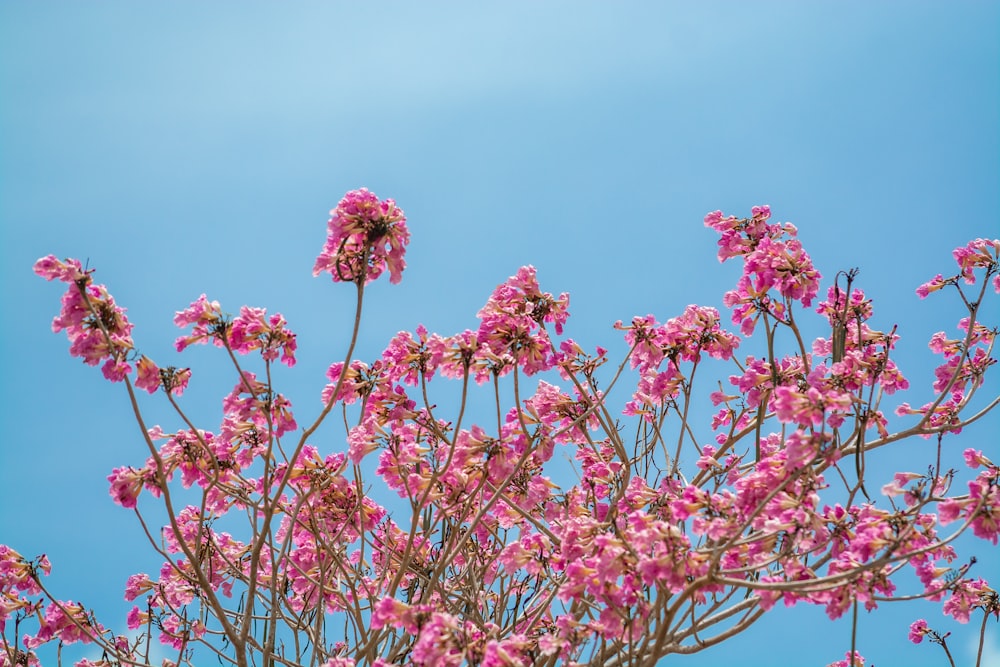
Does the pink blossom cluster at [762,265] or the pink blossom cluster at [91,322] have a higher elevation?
the pink blossom cluster at [762,265]

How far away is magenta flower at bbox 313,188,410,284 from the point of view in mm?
4289

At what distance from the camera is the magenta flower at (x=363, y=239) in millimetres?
4289

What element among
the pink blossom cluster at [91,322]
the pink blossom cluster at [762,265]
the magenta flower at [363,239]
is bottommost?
the pink blossom cluster at [91,322]

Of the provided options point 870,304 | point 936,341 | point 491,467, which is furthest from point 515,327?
point 936,341

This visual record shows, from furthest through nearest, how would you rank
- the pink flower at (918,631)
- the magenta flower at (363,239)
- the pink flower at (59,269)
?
the pink flower at (918,631) → the magenta flower at (363,239) → the pink flower at (59,269)

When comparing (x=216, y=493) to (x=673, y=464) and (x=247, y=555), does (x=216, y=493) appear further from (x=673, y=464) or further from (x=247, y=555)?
(x=673, y=464)

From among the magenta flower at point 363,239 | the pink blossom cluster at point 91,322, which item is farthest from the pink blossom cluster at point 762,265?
the pink blossom cluster at point 91,322

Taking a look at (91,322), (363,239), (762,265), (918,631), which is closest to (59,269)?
(91,322)

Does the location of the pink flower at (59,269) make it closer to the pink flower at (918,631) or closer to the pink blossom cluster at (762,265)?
the pink blossom cluster at (762,265)

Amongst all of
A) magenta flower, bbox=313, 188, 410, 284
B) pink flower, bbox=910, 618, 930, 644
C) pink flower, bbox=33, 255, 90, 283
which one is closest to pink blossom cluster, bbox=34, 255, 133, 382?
pink flower, bbox=33, 255, 90, 283

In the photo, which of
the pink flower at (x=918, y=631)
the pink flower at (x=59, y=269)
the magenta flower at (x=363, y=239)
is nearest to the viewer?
the pink flower at (x=59, y=269)

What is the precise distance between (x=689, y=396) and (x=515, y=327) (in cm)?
141

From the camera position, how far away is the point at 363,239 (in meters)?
4.36

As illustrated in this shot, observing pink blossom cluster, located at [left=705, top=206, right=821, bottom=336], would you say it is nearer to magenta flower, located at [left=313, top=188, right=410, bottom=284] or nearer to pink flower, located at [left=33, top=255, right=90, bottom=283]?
magenta flower, located at [left=313, top=188, right=410, bottom=284]
